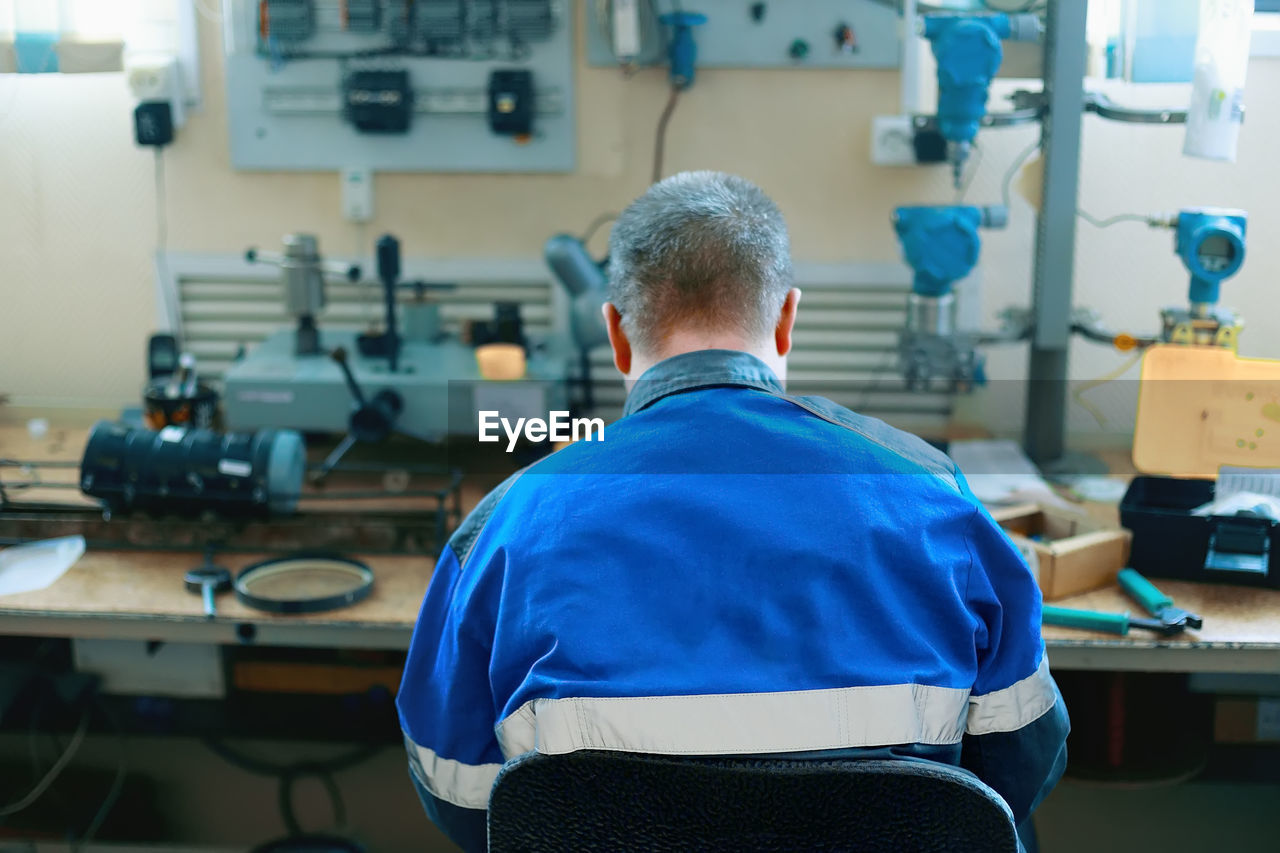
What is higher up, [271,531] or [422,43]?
[422,43]

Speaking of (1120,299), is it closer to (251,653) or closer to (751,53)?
(751,53)

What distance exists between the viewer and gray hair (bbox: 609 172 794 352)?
1.13m

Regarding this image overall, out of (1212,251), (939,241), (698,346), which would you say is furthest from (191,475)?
(1212,251)

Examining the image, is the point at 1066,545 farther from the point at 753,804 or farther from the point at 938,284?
the point at 753,804

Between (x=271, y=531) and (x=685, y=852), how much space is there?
1.26 metres

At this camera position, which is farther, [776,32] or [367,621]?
[776,32]

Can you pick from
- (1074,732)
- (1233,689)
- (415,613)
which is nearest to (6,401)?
(415,613)

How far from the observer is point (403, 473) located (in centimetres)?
211

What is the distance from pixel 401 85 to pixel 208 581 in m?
1.17

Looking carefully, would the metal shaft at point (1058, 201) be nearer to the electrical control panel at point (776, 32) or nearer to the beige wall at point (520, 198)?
the beige wall at point (520, 198)

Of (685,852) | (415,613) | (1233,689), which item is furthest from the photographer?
(1233,689)

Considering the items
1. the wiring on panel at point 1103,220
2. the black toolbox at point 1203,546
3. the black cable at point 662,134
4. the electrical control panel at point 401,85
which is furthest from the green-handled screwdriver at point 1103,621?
the electrical control panel at point 401,85

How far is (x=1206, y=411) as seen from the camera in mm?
1546

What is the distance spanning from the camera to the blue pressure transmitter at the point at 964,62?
187 centimetres
